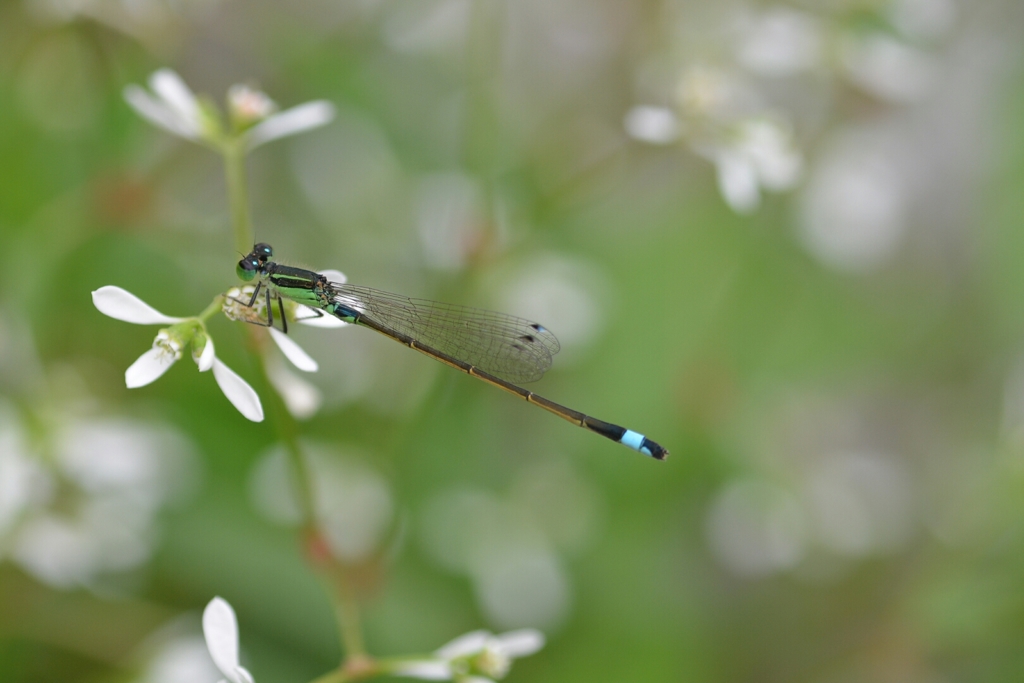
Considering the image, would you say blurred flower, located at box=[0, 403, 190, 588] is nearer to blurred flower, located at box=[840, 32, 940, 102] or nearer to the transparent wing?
the transparent wing

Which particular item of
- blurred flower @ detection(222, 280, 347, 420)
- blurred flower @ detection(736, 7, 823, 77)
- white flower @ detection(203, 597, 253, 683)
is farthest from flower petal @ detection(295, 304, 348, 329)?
blurred flower @ detection(736, 7, 823, 77)

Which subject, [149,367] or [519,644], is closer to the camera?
[149,367]

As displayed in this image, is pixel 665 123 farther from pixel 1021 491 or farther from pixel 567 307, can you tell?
pixel 1021 491

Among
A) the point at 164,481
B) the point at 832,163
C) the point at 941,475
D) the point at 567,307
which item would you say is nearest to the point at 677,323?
the point at 567,307

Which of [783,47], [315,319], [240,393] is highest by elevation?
[783,47]

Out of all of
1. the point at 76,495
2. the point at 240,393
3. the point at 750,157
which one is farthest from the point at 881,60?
the point at 76,495

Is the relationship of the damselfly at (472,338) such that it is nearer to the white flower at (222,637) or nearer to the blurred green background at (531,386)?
the blurred green background at (531,386)

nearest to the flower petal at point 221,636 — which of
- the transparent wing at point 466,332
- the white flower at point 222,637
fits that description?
the white flower at point 222,637

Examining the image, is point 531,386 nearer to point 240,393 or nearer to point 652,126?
point 652,126
